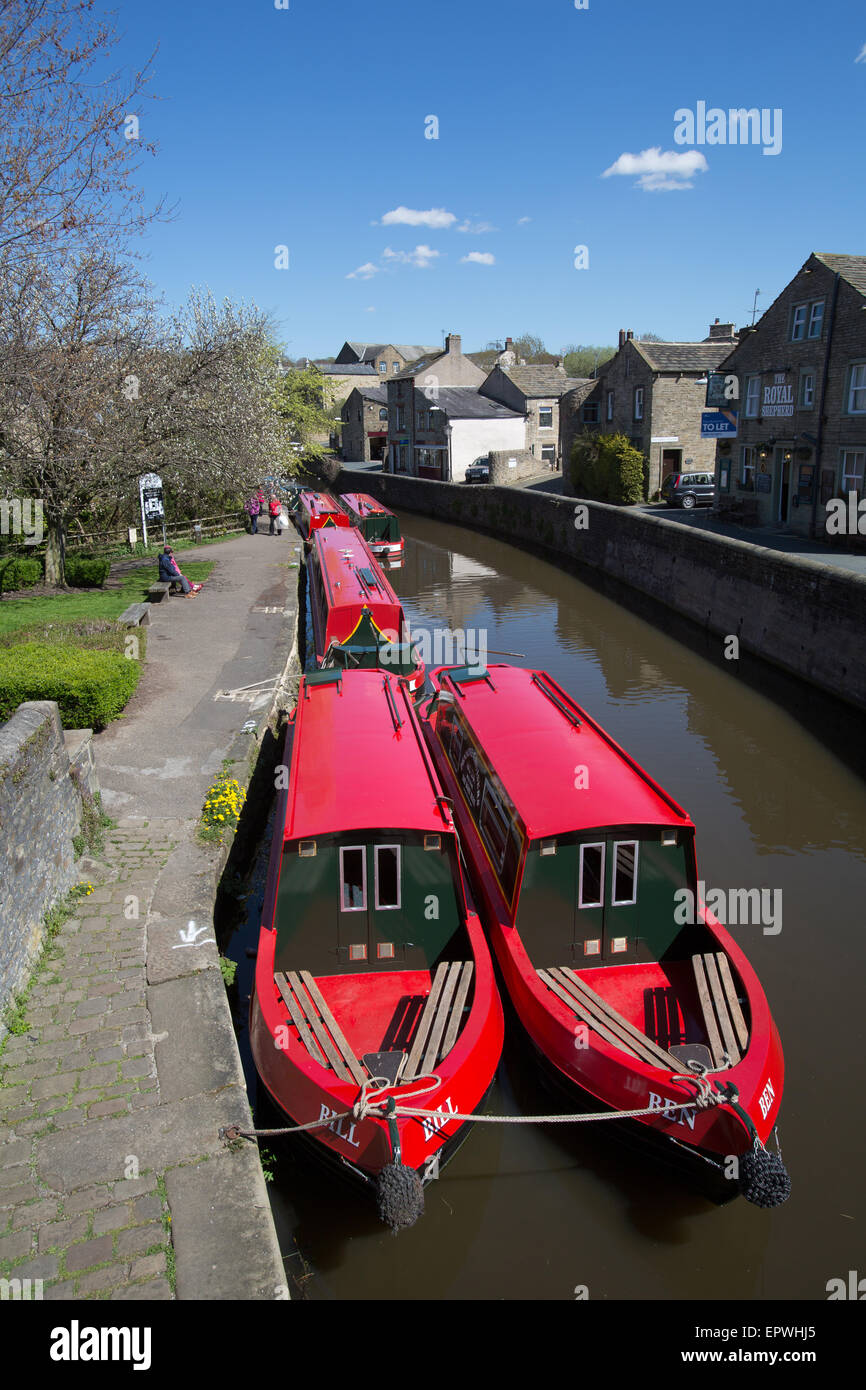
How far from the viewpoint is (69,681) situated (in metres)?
11.3

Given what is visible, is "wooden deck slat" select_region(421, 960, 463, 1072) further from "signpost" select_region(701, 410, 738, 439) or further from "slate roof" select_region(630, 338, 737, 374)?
"slate roof" select_region(630, 338, 737, 374)

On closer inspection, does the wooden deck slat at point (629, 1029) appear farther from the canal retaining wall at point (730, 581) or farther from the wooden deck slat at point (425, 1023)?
the canal retaining wall at point (730, 581)

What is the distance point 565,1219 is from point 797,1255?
1.58m

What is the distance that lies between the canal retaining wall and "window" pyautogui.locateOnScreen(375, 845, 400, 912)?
1215 centimetres

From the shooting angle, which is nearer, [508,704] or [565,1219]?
[565,1219]

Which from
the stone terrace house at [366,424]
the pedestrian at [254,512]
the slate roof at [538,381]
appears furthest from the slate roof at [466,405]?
the pedestrian at [254,512]

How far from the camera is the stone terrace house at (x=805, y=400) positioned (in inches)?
925

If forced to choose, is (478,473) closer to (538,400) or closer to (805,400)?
(538,400)

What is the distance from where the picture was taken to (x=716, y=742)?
15.3 metres

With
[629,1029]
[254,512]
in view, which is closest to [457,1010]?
[629,1029]

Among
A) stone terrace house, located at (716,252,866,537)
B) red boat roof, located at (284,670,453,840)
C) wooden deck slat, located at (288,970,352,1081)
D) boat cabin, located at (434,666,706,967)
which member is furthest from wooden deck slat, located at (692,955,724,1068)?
stone terrace house, located at (716,252,866,537)
